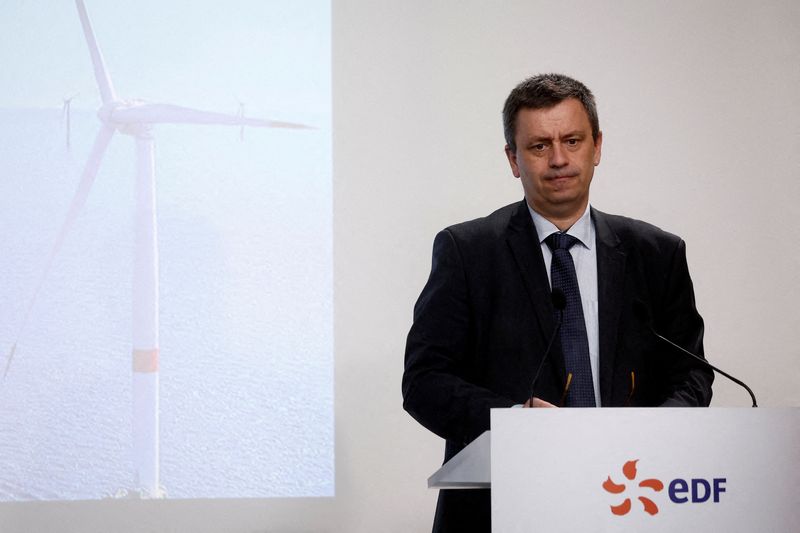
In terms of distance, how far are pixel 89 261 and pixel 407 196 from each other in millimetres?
1202

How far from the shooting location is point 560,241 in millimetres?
2125

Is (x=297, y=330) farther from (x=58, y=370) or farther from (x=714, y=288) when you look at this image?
(x=714, y=288)

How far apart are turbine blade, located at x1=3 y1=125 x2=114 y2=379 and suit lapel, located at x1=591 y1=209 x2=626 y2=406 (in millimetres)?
1998

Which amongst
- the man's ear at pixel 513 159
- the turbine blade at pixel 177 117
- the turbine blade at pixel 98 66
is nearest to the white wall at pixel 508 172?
the turbine blade at pixel 177 117

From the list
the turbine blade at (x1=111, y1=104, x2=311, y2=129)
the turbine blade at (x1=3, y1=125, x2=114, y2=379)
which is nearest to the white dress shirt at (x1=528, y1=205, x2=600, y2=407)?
the turbine blade at (x1=111, y1=104, x2=311, y2=129)

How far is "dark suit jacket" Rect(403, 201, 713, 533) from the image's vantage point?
6.49ft

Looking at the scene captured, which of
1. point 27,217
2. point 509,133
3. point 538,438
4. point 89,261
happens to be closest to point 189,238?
point 89,261

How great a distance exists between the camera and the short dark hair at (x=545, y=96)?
213cm

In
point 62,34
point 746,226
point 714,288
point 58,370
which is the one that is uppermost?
point 62,34

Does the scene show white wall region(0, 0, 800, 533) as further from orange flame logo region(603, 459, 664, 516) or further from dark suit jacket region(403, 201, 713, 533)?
→ orange flame logo region(603, 459, 664, 516)

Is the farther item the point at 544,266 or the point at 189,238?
the point at 189,238

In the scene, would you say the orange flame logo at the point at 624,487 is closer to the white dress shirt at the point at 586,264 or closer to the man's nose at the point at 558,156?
the white dress shirt at the point at 586,264

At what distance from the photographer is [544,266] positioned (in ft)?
6.91

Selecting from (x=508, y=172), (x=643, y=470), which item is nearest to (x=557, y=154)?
(x=643, y=470)
